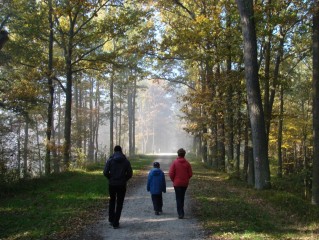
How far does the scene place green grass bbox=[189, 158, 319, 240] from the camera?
807 cm

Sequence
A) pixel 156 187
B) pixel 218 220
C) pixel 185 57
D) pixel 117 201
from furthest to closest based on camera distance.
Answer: pixel 185 57
pixel 156 187
pixel 218 220
pixel 117 201

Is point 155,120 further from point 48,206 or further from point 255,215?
point 255,215

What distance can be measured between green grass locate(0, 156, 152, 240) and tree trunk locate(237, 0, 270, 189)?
20.1 feet

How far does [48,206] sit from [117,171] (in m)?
3.66

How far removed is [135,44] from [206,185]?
1060 cm

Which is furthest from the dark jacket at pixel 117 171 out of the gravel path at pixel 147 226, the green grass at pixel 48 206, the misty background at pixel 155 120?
the misty background at pixel 155 120

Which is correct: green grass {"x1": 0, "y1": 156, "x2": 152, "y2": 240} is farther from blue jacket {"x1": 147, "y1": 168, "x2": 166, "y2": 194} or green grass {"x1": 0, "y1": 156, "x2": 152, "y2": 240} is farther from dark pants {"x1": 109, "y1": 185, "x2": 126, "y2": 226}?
blue jacket {"x1": 147, "y1": 168, "x2": 166, "y2": 194}

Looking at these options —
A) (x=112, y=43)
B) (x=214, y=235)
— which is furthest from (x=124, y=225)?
(x=112, y=43)

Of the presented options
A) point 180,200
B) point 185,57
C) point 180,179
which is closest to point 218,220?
point 180,200

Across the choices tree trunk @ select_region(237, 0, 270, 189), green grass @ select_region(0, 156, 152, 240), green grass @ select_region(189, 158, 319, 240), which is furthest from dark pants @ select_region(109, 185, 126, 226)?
tree trunk @ select_region(237, 0, 270, 189)

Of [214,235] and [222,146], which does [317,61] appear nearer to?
[214,235]

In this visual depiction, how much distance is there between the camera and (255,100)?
539 inches

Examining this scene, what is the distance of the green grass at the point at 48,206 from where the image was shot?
8.61 metres

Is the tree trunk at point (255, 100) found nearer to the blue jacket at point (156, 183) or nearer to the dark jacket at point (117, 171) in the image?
the blue jacket at point (156, 183)
